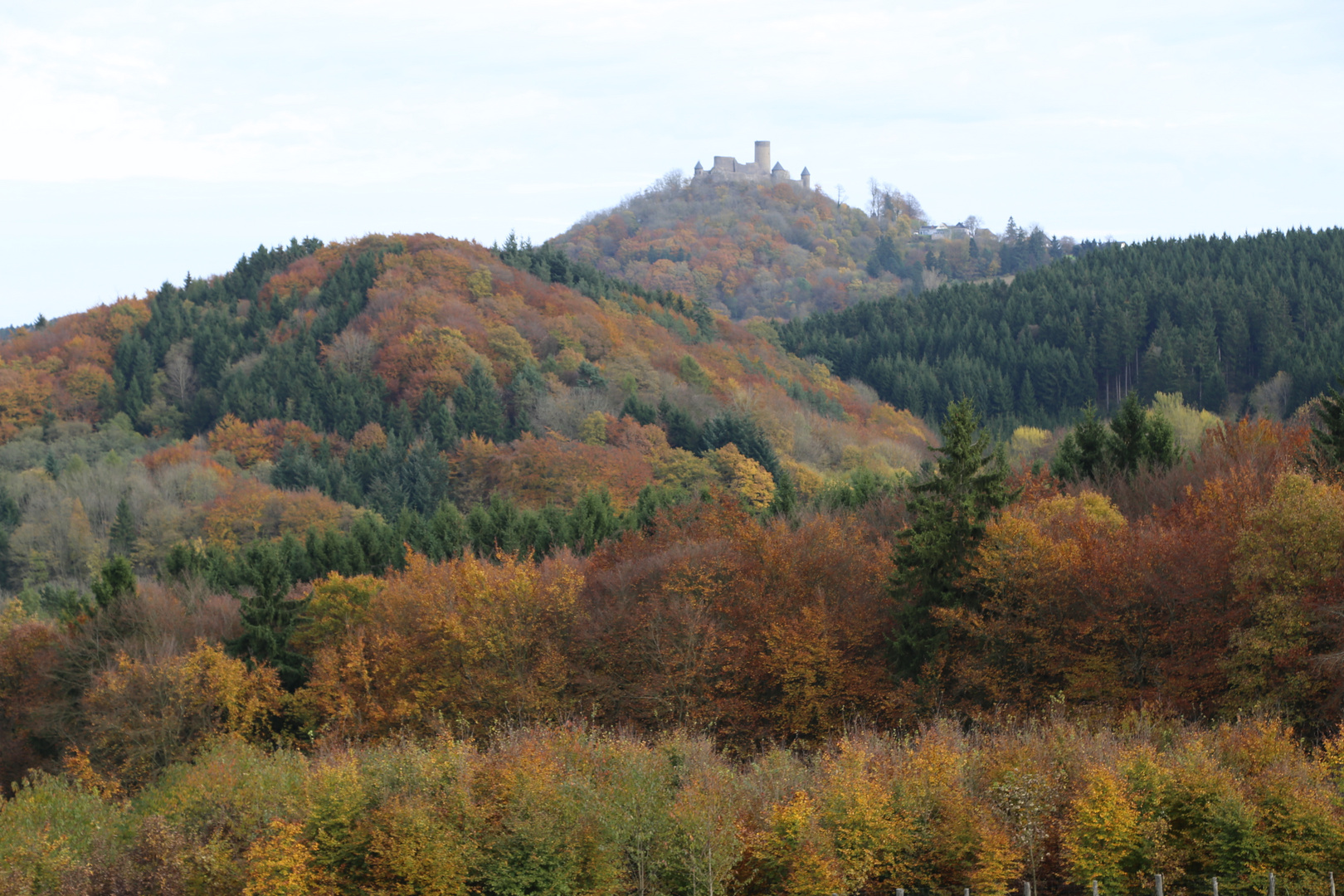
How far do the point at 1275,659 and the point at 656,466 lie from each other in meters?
74.7

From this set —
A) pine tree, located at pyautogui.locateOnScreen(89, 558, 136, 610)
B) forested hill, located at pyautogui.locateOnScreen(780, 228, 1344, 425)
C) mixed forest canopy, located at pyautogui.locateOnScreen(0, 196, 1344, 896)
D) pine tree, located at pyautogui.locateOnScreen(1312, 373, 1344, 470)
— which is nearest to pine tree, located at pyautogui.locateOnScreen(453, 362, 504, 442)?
mixed forest canopy, located at pyautogui.locateOnScreen(0, 196, 1344, 896)

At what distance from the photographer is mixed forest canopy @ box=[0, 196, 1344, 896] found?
29172mm

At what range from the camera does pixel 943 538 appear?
46406mm

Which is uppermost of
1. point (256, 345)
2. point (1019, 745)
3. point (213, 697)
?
point (256, 345)

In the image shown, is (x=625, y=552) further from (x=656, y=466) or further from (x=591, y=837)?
(x=656, y=466)

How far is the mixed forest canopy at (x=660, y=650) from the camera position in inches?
1148

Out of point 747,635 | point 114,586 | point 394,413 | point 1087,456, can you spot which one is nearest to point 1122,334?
point 394,413

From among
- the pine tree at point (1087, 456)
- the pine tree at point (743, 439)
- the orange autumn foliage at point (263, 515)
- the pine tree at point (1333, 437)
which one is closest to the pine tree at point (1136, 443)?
the pine tree at point (1087, 456)

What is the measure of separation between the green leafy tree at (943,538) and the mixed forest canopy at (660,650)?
0.14 meters

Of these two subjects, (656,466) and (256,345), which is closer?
(656,466)

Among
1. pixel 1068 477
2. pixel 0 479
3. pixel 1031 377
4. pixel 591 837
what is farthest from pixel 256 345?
pixel 591 837

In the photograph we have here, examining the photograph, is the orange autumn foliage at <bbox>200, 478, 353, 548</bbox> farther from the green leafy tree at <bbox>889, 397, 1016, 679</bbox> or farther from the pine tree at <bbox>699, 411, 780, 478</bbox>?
the green leafy tree at <bbox>889, 397, 1016, 679</bbox>

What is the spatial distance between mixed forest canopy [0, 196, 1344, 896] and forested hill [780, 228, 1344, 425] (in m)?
11.9

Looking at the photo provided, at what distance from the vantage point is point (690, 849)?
28.1m
